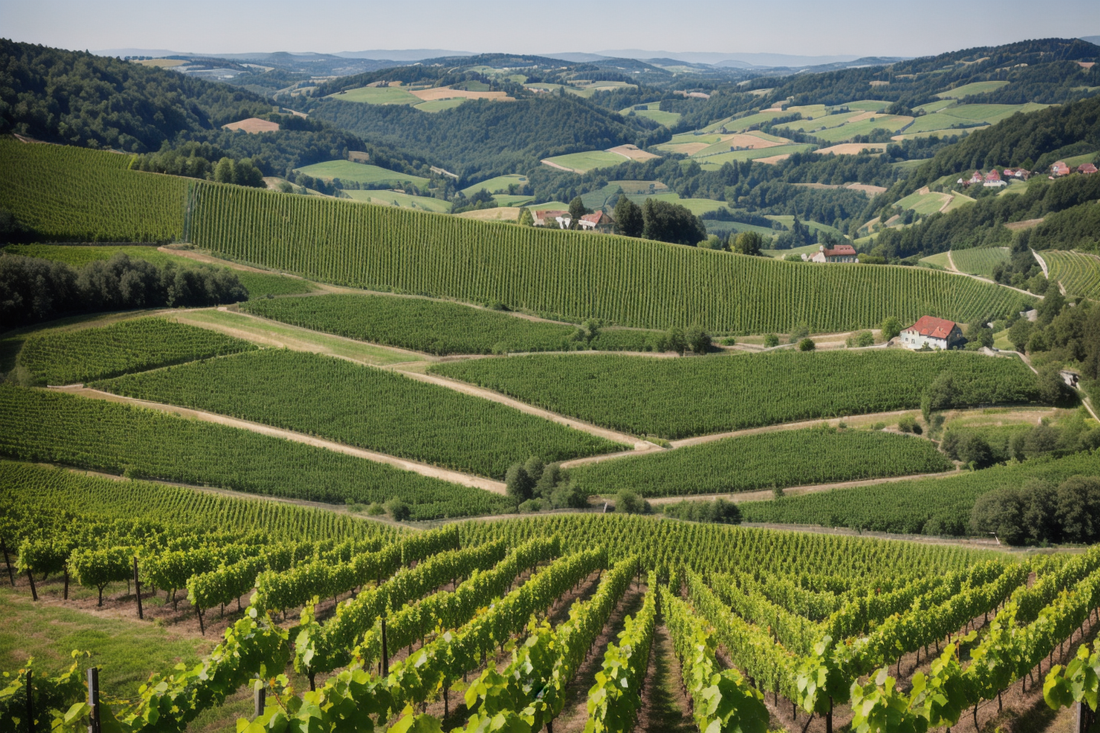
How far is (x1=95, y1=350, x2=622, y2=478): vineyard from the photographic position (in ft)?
192

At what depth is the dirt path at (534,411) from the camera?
199 ft

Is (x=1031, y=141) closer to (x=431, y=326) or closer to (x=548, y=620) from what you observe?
(x=431, y=326)

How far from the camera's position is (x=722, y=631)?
87.2ft

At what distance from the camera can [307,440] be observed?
5881 centimetres

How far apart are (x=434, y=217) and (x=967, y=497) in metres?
67.6

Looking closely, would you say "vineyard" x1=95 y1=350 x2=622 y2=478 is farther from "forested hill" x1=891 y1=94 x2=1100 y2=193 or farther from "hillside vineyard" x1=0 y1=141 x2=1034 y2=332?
"forested hill" x1=891 y1=94 x2=1100 y2=193

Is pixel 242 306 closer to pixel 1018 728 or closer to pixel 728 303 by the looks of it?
pixel 728 303

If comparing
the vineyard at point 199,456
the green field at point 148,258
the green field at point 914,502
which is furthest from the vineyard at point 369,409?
the green field at point 148,258

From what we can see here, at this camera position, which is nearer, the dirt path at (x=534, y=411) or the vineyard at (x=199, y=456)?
the vineyard at (x=199, y=456)

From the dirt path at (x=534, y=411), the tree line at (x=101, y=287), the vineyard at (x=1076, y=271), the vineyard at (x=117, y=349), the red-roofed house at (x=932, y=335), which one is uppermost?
the vineyard at (x=1076, y=271)

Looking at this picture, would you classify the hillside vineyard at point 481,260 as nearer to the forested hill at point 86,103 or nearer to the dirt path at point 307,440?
the forested hill at point 86,103

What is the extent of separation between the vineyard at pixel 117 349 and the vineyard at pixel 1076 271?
8166 centimetres

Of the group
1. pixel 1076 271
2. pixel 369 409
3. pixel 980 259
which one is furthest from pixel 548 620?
pixel 980 259

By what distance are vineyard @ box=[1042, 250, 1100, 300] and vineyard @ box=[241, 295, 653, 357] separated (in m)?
46.1
